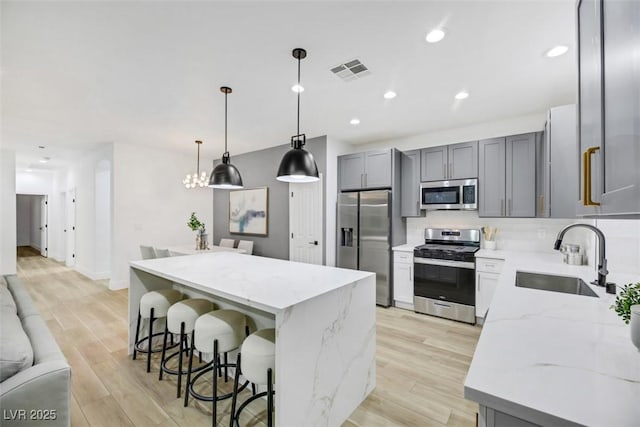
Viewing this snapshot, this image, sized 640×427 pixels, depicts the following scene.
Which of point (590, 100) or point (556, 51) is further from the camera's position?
point (556, 51)

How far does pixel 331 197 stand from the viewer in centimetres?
464

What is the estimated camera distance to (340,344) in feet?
6.03

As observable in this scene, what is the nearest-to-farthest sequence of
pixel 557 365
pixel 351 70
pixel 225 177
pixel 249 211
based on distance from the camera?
pixel 557 365 < pixel 351 70 < pixel 225 177 < pixel 249 211

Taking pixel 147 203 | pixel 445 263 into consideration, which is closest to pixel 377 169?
pixel 445 263

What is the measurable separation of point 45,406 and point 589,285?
305 cm

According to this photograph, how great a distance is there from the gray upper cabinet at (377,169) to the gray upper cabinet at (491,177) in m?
1.20

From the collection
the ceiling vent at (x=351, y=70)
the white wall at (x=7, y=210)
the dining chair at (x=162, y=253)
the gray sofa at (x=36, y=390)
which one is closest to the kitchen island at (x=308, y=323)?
the gray sofa at (x=36, y=390)

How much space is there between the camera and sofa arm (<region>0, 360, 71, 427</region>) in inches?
42.8

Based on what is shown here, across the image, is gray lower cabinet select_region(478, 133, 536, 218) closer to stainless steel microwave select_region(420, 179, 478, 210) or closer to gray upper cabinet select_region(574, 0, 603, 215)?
stainless steel microwave select_region(420, 179, 478, 210)

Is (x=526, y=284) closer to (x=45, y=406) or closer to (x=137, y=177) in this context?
(x=45, y=406)

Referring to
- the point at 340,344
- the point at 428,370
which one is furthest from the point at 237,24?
the point at 428,370

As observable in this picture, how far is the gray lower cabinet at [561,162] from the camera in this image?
266 centimetres

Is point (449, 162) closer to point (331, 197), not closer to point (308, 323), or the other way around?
point (331, 197)

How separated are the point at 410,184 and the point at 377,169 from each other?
55cm
